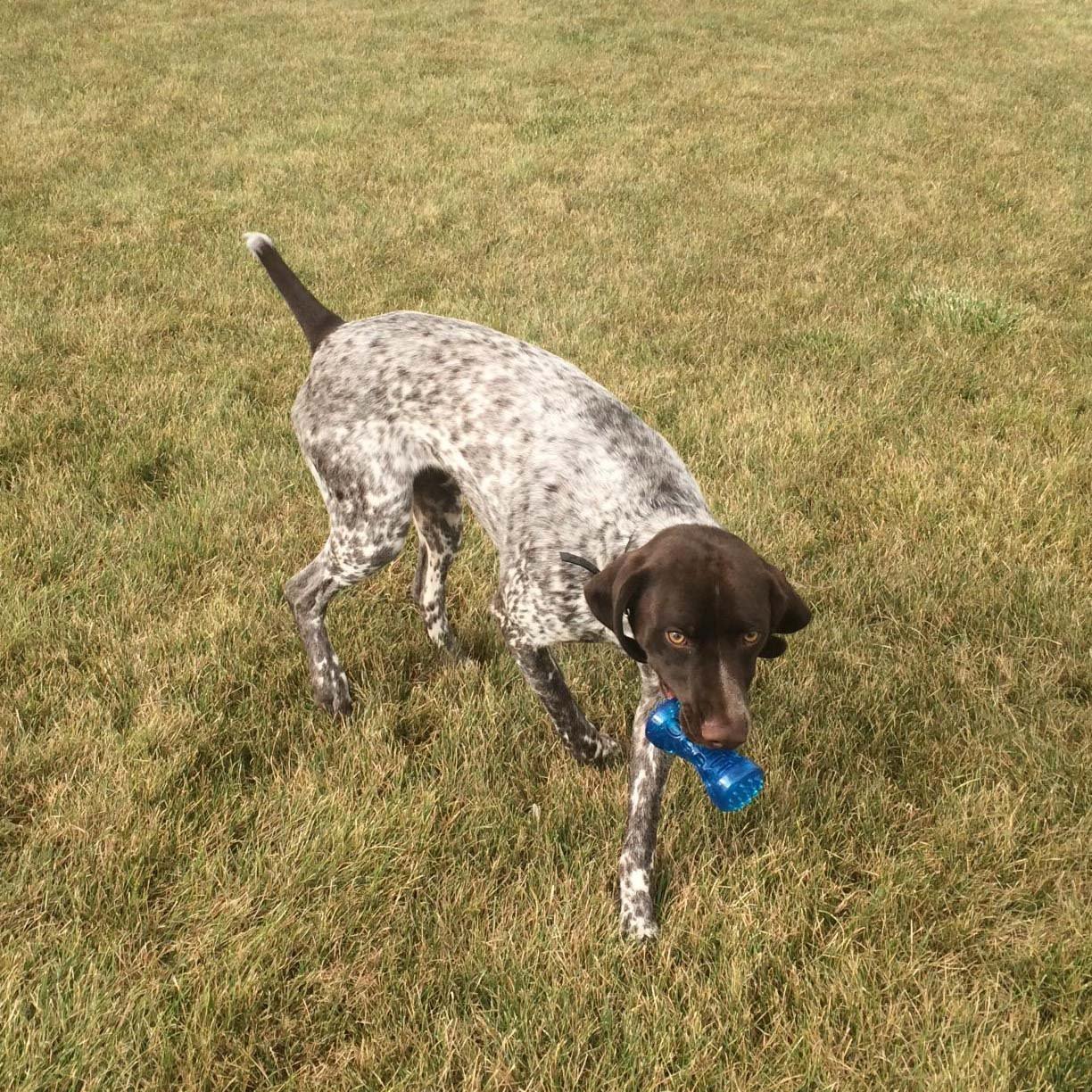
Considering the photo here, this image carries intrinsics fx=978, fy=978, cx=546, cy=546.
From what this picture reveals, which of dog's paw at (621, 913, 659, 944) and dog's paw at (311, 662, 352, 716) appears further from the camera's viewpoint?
dog's paw at (311, 662, 352, 716)

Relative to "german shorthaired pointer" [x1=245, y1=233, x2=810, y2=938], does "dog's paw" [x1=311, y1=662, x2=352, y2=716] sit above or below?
below

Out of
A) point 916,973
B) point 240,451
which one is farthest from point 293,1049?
point 240,451

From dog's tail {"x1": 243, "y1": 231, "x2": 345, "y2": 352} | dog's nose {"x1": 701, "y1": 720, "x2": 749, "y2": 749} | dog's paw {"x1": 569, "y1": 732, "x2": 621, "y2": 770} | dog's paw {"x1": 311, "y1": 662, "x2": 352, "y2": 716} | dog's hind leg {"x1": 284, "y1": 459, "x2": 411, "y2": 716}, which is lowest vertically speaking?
dog's paw {"x1": 569, "y1": 732, "x2": 621, "y2": 770}

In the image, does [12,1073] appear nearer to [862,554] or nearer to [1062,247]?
[862,554]

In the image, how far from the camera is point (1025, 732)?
130 inches

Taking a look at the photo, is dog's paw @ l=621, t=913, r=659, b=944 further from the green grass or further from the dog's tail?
the dog's tail

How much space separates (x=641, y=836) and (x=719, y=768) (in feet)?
1.35

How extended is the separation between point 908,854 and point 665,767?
29.5 inches

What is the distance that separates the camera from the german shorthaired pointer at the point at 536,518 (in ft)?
8.25

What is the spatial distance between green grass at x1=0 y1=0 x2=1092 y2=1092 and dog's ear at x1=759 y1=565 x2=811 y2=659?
2.35ft

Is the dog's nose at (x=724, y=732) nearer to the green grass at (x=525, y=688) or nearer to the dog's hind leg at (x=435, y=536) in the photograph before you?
the green grass at (x=525, y=688)

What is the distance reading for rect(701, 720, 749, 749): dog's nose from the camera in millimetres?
2328

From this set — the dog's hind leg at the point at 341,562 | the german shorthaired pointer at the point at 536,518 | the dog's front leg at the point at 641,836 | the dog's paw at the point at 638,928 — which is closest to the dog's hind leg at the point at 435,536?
the german shorthaired pointer at the point at 536,518

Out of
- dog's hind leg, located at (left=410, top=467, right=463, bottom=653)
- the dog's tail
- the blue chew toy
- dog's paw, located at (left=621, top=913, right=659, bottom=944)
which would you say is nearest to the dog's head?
the blue chew toy
